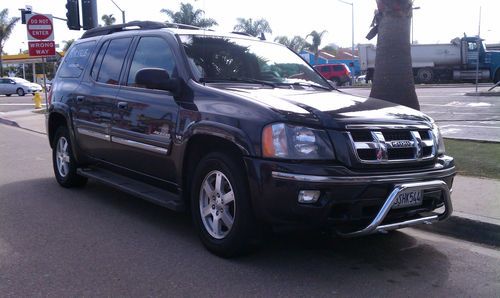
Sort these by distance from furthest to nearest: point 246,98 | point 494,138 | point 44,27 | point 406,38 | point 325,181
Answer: point 44,27 → point 494,138 → point 406,38 → point 246,98 → point 325,181

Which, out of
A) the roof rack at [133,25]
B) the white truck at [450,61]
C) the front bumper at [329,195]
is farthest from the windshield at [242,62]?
the white truck at [450,61]

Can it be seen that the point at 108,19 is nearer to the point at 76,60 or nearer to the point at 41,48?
the point at 41,48

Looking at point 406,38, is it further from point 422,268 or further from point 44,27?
point 44,27

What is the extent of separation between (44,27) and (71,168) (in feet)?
34.9

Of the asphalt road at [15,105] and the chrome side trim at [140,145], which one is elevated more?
the chrome side trim at [140,145]

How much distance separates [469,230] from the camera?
538 centimetres

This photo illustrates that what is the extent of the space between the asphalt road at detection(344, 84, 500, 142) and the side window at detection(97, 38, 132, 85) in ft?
24.7

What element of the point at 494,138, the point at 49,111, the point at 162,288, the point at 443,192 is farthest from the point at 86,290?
the point at 494,138

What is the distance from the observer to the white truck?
122ft

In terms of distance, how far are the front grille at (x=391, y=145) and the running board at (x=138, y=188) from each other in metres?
1.77

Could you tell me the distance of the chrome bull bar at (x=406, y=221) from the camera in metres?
3.93

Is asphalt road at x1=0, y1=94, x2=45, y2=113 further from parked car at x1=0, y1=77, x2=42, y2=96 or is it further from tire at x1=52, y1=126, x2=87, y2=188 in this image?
tire at x1=52, y1=126, x2=87, y2=188

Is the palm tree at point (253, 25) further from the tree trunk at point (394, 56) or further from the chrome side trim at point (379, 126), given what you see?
the chrome side trim at point (379, 126)

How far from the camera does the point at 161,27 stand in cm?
584
